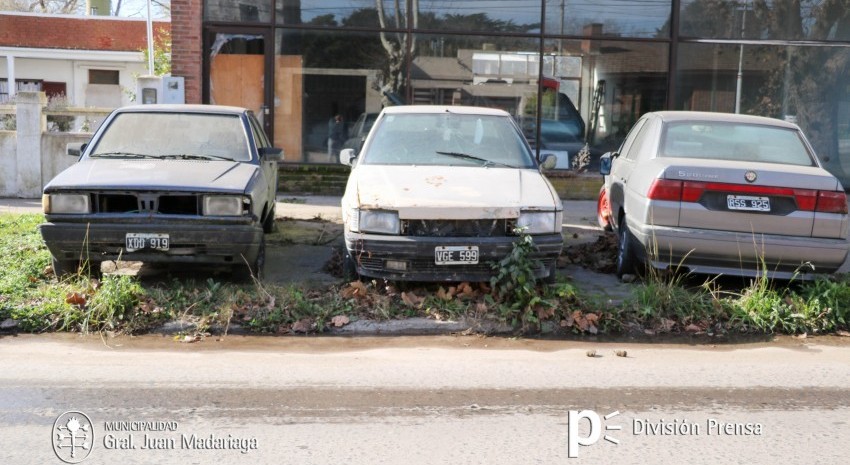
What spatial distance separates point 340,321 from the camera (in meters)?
7.12

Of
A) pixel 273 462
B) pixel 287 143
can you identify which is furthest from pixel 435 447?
pixel 287 143

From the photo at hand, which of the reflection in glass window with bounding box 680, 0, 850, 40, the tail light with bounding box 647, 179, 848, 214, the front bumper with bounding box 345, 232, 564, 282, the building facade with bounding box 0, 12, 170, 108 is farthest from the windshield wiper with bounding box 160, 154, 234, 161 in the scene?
the building facade with bounding box 0, 12, 170, 108

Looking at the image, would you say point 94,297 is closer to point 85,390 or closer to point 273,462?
point 85,390

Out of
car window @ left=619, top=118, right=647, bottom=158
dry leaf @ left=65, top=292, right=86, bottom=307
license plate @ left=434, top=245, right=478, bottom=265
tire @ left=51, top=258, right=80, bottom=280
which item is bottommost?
dry leaf @ left=65, top=292, right=86, bottom=307

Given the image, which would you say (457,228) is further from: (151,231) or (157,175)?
(157,175)

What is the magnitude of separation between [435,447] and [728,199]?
13.9 ft

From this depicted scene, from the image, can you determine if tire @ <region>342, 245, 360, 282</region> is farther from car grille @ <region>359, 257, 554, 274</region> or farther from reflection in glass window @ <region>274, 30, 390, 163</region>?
reflection in glass window @ <region>274, 30, 390, 163</region>

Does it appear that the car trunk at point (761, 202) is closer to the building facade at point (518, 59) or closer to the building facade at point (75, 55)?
the building facade at point (518, 59)

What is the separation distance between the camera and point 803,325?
736 cm

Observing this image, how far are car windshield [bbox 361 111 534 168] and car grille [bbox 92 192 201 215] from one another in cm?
172

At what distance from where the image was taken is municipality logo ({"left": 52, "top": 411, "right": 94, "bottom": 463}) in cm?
448

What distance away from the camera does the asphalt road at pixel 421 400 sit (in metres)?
4.59

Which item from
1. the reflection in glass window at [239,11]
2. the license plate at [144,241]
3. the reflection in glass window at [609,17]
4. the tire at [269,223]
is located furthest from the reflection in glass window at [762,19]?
the license plate at [144,241]

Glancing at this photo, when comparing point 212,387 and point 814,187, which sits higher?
point 814,187
